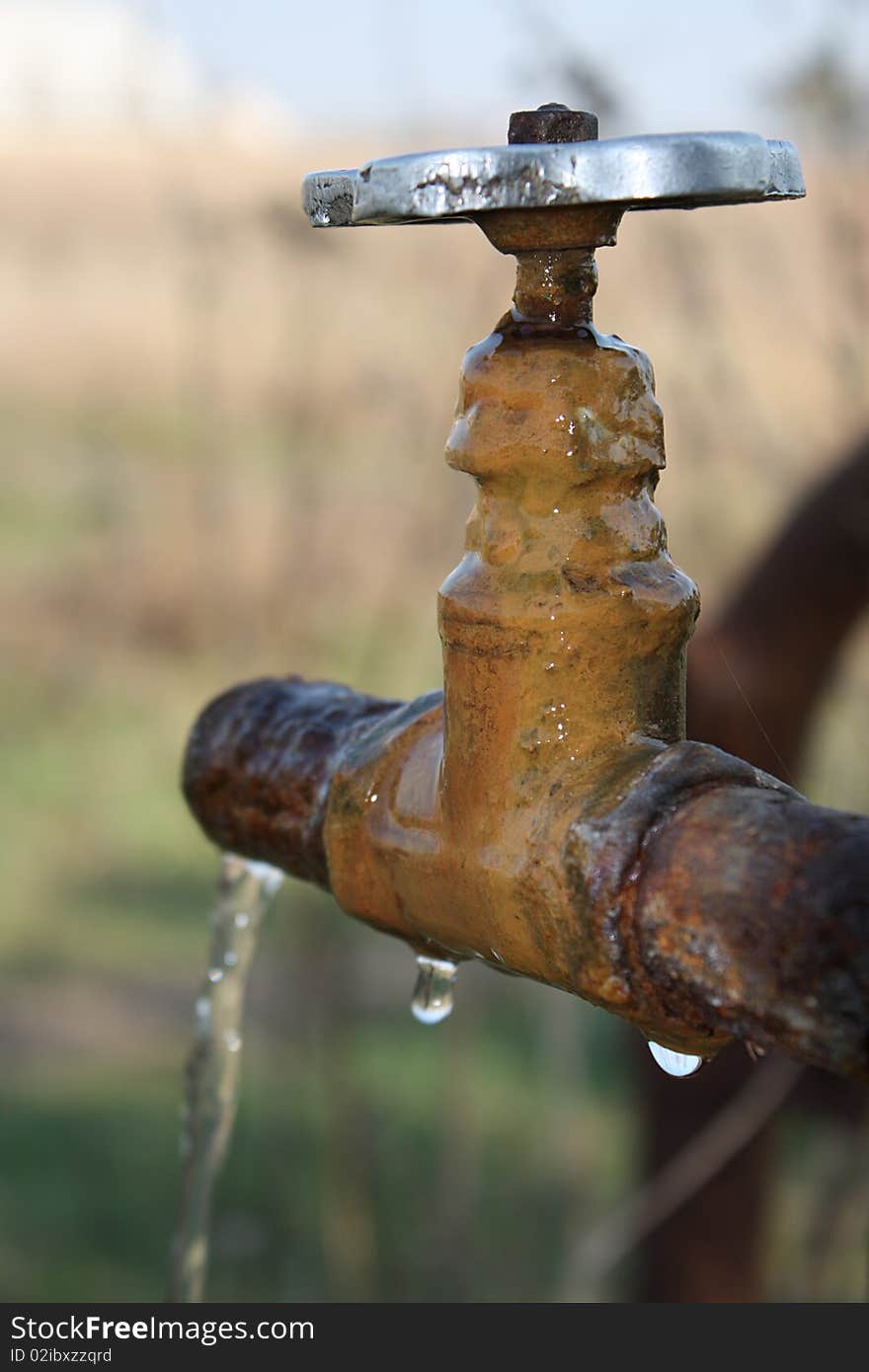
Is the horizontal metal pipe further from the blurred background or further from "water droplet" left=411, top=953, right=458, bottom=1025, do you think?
the blurred background

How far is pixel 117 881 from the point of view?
157 inches

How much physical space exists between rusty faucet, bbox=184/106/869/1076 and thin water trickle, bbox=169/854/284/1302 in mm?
283

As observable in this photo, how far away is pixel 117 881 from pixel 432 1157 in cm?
121

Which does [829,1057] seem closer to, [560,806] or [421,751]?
[560,806]

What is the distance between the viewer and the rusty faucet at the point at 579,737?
580 mm

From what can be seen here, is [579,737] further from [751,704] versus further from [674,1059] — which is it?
[751,704]

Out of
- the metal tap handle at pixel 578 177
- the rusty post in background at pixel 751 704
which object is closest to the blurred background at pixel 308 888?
the rusty post in background at pixel 751 704

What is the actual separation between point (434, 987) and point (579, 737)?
0.24 metres

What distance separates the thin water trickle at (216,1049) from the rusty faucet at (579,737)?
0.28 meters

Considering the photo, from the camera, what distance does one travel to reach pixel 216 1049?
121cm

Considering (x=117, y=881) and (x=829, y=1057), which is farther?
(x=117, y=881)

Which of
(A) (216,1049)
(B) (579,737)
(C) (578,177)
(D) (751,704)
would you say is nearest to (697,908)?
(B) (579,737)

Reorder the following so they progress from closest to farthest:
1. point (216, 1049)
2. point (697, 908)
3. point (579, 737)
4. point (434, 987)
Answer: point (697, 908)
point (579, 737)
point (434, 987)
point (216, 1049)

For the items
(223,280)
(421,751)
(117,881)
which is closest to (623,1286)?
(117,881)
